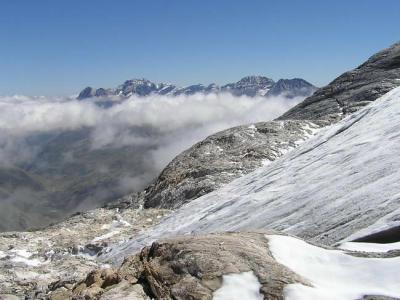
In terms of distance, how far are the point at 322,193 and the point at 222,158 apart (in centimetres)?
2495

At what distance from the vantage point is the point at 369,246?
53.7 ft

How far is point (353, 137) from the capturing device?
1352 inches

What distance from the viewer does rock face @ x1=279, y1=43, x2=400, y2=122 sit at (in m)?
58.5

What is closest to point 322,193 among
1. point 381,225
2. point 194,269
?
point 381,225

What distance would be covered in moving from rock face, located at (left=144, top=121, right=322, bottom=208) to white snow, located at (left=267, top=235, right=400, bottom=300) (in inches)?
1125

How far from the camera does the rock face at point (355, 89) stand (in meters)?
58.5

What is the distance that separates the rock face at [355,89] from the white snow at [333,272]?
44.1 meters

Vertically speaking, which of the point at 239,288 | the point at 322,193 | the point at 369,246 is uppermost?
the point at 239,288

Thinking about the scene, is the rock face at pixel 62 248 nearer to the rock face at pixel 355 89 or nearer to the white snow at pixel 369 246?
the white snow at pixel 369 246

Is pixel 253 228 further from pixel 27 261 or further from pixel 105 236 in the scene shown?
pixel 105 236

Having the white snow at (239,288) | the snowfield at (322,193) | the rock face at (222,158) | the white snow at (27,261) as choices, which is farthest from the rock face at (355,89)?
the white snow at (239,288)

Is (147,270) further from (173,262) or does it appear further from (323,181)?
(323,181)

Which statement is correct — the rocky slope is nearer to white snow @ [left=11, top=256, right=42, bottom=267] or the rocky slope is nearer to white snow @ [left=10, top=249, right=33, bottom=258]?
white snow @ [left=10, top=249, right=33, bottom=258]

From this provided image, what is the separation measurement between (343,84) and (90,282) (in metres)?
60.1
